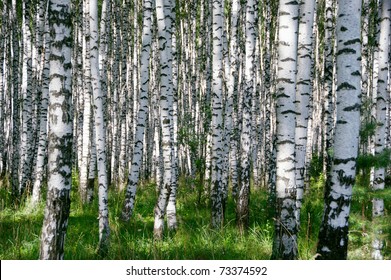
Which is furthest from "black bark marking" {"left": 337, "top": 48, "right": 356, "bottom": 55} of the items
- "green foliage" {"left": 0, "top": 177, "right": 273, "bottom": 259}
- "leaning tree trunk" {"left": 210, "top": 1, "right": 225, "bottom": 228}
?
"leaning tree trunk" {"left": 210, "top": 1, "right": 225, "bottom": 228}

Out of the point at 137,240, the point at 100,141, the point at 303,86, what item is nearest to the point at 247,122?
the point at 303,86

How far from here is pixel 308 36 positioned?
5.99m

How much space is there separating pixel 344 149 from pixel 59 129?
2.98m

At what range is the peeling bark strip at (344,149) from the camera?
425cm

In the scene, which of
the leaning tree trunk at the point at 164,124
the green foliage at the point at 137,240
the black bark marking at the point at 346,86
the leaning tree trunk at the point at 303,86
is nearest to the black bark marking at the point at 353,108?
the black bark marking at the point at 346,86

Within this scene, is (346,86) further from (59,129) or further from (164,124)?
(164,124)

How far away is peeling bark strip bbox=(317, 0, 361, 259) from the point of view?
14.0 ft

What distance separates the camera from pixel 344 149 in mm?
4305

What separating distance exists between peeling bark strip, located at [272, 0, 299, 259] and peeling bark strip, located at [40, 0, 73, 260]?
2.39 m

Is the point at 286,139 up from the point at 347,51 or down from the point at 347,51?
down

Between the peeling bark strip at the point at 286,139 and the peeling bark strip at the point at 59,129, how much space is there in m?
2.39
